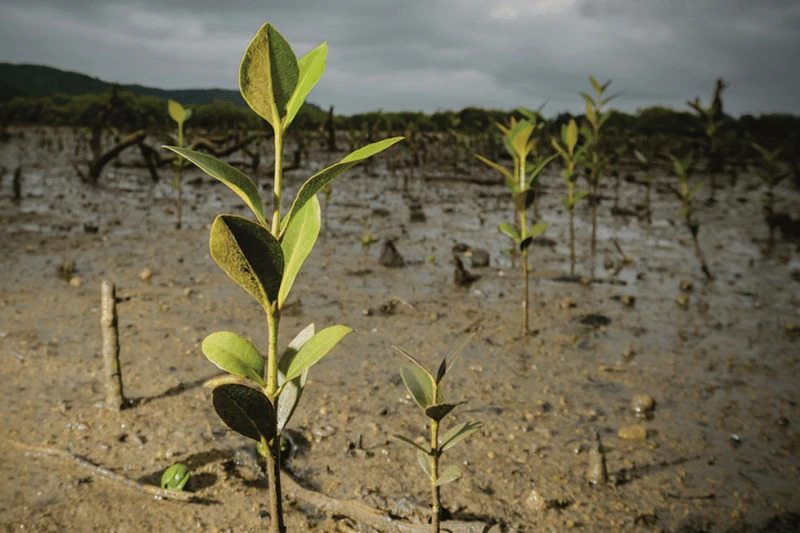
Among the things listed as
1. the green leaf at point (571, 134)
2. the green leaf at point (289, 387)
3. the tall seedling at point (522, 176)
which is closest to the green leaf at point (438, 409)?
the green leaf at point (289, 387)

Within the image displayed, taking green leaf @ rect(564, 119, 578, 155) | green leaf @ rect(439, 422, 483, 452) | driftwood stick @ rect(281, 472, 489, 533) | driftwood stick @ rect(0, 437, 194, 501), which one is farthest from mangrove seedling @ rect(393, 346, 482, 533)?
green leaf @ rect(564, 119, 578, 155)

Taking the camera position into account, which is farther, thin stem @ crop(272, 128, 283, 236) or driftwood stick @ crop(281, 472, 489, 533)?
driftwood stick @ crop(281, 472, 489, 533)

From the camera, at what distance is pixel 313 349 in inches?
49.7

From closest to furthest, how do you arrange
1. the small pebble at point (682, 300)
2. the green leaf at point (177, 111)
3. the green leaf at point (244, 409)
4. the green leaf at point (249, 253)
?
the green leaf at point (249, 253)
the green leaf at point (244, 409)
the small pebble at point (682, 300)
the green leaf at point (177, 111)

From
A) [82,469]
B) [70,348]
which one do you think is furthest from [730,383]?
[70,348]

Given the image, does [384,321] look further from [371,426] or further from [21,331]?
[21,331]

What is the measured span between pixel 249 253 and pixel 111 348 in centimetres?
179

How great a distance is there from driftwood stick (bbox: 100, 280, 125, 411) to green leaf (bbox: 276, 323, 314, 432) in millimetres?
1487

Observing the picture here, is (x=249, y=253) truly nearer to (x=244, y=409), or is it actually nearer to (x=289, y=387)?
(x=244, y=409)

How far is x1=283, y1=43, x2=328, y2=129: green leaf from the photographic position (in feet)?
3.88

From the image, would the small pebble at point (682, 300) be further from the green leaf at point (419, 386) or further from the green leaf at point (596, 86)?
the green leaf at point (419, 386)

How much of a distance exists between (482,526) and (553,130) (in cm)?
2345

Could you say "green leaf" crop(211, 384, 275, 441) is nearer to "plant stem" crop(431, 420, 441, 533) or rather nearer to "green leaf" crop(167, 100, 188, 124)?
"plant stem" crop(431, 420, 441, 533)

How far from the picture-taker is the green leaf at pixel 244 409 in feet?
3.73
